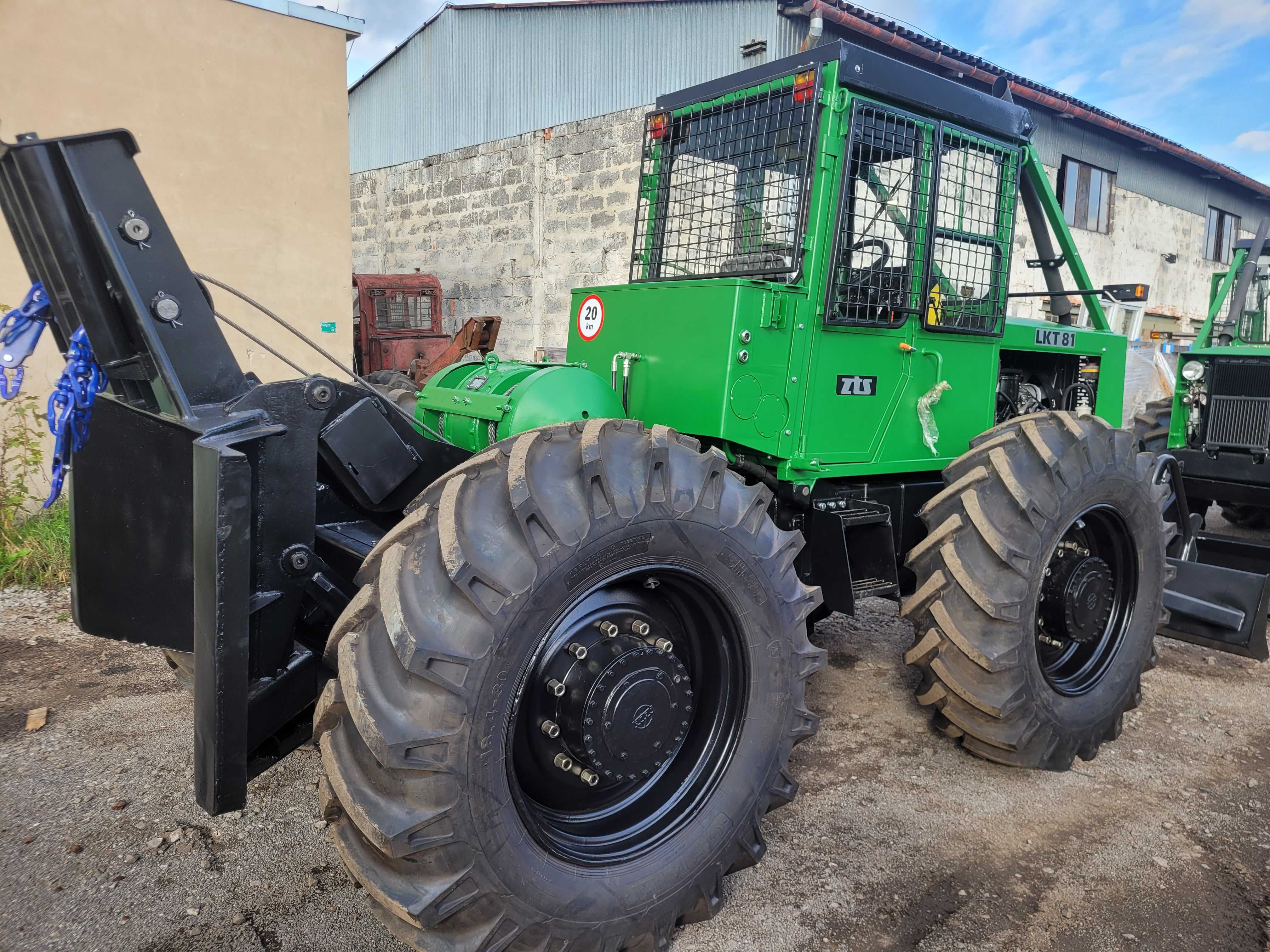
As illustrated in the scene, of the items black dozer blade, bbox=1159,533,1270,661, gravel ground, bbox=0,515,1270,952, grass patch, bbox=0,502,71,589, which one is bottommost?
gravel ground, bbox=0,515,1270,952

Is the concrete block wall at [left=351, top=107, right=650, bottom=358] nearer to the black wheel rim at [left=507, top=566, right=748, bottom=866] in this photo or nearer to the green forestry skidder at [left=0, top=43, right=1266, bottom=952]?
the green forestry skidder at [left=0, top=43, right=1266, bottom=952]

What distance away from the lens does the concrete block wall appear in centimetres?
1156

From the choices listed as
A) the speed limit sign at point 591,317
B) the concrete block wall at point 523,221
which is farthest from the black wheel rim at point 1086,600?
the concrete block wall at point 523,221

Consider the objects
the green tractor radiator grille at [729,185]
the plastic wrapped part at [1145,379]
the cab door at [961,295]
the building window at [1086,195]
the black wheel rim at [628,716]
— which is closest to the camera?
the black wheel rim at [628,716]

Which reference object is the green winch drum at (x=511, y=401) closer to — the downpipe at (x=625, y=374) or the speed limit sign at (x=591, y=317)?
the downpipe at (x=625, y=374)

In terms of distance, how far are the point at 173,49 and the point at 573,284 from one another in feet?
19.0

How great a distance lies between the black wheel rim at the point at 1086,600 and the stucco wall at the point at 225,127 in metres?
6.64

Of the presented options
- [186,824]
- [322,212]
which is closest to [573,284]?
[322,212]

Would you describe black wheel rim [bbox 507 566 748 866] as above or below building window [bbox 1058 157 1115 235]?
below

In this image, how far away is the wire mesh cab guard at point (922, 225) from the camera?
3338mm

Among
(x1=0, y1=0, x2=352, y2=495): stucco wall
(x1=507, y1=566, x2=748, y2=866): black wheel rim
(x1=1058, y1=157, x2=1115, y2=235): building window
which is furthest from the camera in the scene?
(x1=1058, y1=157, x2=1115, y2=235): building window

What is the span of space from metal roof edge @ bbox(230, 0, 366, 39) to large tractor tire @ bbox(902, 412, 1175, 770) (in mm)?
7558

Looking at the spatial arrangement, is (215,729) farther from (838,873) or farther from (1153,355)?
(1153,355)

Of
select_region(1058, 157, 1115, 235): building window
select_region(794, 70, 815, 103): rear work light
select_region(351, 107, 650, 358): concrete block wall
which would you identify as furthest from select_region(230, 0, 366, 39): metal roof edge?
select_region(1058, 157, 1115, 235): building window
